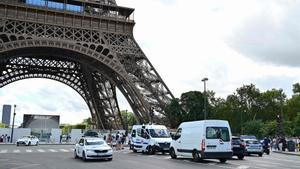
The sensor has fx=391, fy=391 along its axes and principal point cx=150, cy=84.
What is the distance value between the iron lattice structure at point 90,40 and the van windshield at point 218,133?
860 inches

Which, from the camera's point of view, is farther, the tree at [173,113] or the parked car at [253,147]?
the tree at [173,113]

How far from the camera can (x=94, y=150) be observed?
2152 centimetres

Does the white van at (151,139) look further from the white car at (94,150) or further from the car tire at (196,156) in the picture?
the car tire at (196,156)

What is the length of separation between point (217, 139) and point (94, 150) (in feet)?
22.1

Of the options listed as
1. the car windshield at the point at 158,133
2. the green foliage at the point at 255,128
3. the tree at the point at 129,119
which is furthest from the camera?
the tree at the point at 129,119

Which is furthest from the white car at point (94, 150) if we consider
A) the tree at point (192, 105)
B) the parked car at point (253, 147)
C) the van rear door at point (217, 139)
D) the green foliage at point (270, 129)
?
the green foliage at point (270, 129)

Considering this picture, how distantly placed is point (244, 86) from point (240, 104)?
4096 millimetres

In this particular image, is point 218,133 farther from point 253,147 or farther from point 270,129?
point 270,129

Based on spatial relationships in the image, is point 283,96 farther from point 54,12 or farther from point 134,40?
point 54,12

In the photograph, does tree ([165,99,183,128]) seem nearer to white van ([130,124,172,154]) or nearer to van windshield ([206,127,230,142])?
white van ([130,124,172,154])

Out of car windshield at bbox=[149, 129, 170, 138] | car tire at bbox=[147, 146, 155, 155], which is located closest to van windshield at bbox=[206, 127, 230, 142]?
car tire at bbox=[147, 146, 155, 155]

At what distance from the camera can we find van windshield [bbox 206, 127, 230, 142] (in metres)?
20.8

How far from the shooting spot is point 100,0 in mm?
50500

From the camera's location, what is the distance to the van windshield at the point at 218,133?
20.8 metres
